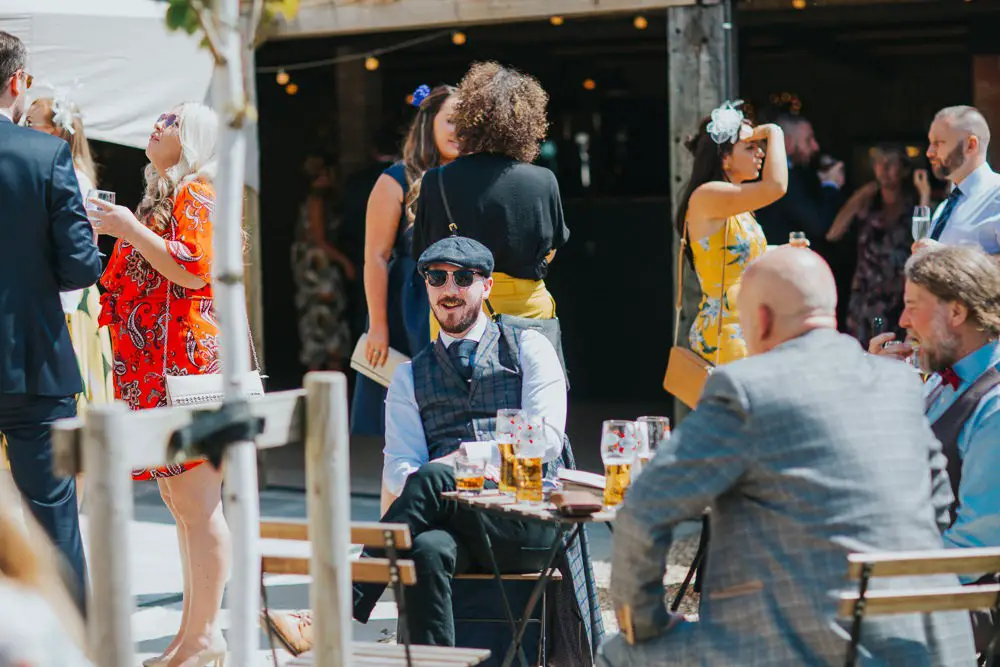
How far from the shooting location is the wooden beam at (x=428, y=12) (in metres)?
6.58

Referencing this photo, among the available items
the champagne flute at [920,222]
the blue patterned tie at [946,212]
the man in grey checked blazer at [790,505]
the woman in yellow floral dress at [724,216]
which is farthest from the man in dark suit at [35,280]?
the blue patterned tie at [946,212]

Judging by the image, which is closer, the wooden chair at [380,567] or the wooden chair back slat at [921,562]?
the wooden chair back slat at [921,562]

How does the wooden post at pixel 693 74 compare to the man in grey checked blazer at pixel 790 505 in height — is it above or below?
above

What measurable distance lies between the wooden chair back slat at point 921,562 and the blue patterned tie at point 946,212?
2.74 metres

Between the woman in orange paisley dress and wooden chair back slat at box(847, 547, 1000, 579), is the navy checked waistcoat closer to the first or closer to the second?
the woman in orange paisley dress

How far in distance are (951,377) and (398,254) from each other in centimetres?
242

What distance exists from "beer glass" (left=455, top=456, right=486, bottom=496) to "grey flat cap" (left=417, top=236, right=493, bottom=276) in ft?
2.19

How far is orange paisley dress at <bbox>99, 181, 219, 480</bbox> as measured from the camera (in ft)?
14.3

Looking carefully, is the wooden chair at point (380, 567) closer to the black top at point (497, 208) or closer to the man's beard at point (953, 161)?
the black top at point (497, 208)

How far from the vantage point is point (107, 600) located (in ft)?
7.43

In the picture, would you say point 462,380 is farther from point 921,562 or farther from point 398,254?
point 921,562

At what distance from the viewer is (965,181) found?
530cm

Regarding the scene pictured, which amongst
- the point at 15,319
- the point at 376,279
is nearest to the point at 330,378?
the point at 15,319

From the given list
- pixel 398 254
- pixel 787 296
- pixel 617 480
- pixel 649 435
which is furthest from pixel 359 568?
pixel 398 254
